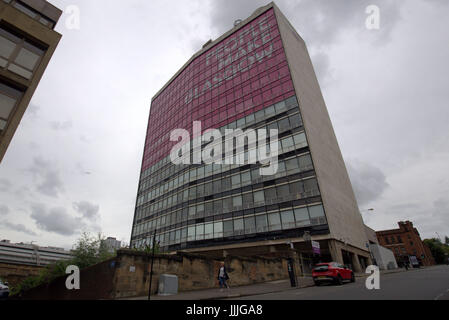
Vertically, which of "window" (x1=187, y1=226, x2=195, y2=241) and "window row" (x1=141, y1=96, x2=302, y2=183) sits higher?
"window row" (x1=141, y1=96, x2=302, y2=183)

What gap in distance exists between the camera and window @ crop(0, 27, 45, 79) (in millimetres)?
13062

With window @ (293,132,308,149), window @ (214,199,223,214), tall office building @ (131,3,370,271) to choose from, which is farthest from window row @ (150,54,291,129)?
window @ (214,199,223,214)

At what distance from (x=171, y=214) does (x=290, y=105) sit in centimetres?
2726

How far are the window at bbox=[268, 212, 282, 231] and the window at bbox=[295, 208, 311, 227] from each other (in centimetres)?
228

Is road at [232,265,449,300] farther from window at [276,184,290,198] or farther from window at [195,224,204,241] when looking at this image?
window at [195,224,204,241]

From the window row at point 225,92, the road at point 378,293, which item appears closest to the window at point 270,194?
the window row at point 225,92

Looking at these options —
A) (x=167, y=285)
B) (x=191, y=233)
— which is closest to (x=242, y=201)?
(x=191, y=233)

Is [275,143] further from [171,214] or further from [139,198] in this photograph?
[139,198]

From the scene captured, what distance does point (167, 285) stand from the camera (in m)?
13.2

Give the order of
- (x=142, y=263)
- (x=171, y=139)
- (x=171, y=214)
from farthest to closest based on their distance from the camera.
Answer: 1. (x=171, y=139)
2. (x=171, y=214)
3. (x=142, y=263)

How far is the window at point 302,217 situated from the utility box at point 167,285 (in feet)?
59.7

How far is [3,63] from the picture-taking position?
12.8 meters

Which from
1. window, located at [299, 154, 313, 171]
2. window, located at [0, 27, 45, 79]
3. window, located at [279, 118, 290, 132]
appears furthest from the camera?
window, located at [279, 118, 290, 132]
